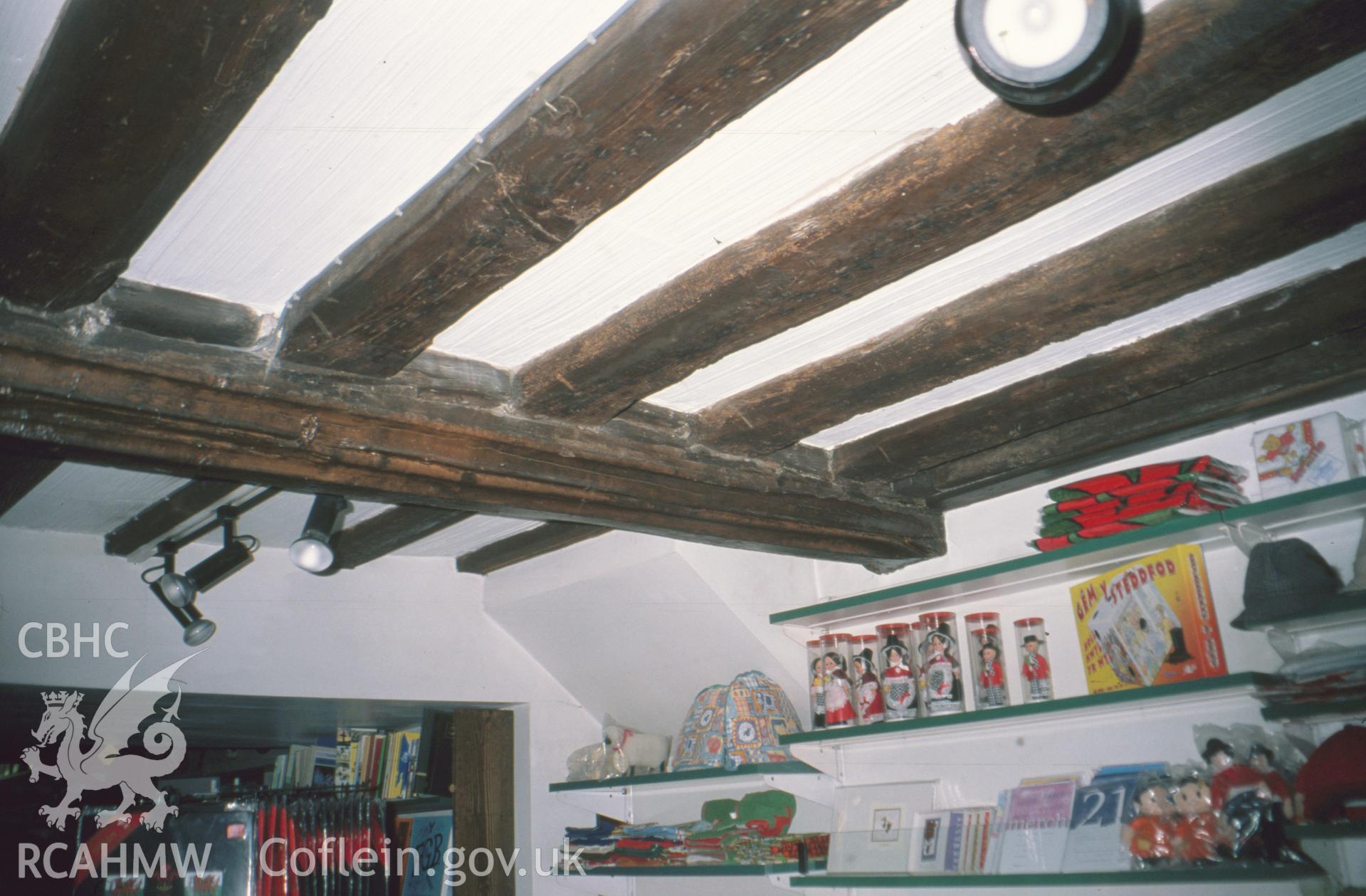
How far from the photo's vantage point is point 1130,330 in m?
1.88

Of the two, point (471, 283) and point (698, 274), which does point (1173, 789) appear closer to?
point (698, 274)

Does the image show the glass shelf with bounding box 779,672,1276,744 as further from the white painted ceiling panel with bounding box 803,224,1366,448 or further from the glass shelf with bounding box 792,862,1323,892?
the white painted ceiling panel with bounding box 803,224,1366,448

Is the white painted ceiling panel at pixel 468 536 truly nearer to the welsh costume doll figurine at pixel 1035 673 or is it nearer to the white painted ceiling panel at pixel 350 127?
the welsh costume doll figurine at pixel 1035 673

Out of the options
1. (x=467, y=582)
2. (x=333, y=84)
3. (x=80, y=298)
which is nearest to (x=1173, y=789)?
(x=333, y=84)

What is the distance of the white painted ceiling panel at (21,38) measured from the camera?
3.48 feet

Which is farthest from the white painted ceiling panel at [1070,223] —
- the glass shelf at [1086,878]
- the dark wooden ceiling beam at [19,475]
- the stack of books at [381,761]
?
the stack of books at [381,761]

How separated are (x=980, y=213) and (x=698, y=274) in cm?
48

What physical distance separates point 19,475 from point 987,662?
103 inches

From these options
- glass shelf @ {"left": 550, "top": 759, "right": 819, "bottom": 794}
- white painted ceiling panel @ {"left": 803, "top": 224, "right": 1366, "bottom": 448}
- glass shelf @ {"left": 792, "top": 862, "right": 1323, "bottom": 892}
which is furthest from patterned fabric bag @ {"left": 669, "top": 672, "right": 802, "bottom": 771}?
white painted ceiling panel @ {"left": 803, "top": 224, "right": 1366, "bottom": 448}

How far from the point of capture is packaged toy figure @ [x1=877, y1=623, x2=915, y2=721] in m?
2.63

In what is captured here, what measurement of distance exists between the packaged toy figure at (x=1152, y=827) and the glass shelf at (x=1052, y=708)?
0.66ft

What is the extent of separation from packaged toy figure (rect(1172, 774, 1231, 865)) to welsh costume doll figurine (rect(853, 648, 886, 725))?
0.84m

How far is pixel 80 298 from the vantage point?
4.66ft

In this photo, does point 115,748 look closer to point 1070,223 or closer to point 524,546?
point 524,546
